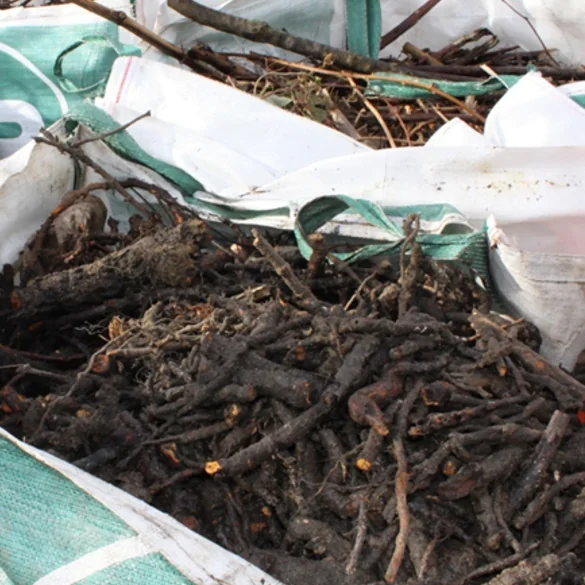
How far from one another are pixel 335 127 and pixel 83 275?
89 cm

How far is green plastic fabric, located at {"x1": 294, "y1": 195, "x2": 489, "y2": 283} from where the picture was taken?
1409mm

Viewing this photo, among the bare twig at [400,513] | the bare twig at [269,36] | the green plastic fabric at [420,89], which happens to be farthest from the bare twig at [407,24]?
the bare twig at [400,513]

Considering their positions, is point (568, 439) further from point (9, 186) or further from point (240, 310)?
point (9, 186)

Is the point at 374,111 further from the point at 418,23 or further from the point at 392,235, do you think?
the point at 392,235

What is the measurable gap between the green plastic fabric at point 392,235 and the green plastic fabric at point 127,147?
306 millimetres

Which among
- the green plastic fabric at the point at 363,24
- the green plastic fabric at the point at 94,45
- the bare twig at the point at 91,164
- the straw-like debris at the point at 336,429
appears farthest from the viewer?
the green plastic fabric at the point at 363,24

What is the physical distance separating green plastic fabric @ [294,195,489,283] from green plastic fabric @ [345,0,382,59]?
0.93 metres

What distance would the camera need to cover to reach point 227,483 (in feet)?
3.81

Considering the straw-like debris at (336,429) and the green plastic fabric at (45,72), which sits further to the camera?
the green plastic fabric at (45,72)

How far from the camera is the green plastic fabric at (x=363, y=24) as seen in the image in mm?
2242

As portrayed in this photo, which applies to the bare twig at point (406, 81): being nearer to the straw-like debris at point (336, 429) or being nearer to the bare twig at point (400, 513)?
the straw-like debris at point (336, 429)

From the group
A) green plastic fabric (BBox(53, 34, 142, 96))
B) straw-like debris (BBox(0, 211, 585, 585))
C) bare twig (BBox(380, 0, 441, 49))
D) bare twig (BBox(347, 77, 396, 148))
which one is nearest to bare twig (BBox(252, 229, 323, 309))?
straw-like debris (BBox(0, 211, 585, 585))

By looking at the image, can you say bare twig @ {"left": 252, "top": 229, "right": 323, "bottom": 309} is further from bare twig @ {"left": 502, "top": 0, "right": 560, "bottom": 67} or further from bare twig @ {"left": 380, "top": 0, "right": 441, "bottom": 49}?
bare twig @ {"left": 502, "top": 0, "right": 560, "bottom": 67}

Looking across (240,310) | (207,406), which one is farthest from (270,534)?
(240,310)
